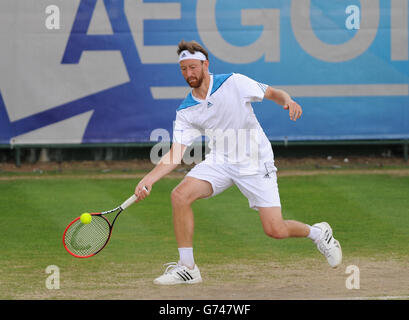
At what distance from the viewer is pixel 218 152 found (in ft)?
25.5

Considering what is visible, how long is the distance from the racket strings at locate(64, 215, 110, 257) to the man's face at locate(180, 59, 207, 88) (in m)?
1.36

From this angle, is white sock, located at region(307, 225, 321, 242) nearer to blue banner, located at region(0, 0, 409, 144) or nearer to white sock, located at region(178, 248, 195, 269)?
white sock, located at region(178, 248, 195, 269)

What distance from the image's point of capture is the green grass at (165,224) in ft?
27.6

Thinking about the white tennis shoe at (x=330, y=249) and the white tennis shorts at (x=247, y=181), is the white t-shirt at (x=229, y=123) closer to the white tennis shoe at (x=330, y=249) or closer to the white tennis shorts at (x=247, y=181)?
the white tennis shorts at (x=247, y=181)

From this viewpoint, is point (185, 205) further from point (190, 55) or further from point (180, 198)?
point (190, 55)

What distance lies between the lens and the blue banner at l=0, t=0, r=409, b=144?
46.7ft

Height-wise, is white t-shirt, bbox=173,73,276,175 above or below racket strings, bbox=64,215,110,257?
above

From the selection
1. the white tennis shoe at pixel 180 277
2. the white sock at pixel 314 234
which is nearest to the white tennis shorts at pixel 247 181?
the white sock at pixel 314 234

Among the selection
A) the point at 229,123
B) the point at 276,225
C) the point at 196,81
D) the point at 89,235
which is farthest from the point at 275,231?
the point at 89,235

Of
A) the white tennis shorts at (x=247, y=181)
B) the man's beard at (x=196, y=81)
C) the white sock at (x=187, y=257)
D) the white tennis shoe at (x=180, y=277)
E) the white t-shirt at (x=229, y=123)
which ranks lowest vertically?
the white tennis shoe at (x=180, y=277)

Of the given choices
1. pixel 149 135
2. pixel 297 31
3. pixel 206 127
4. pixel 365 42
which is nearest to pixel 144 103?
pixel 149 135

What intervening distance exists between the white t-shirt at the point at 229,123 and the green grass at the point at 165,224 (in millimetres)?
1249

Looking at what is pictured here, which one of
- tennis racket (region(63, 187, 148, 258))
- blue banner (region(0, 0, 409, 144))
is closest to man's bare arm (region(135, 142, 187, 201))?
tennis racket (region(63, 187, 148, 258))

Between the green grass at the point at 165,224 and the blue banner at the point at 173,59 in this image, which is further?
the blue banner at the point at 173,59
